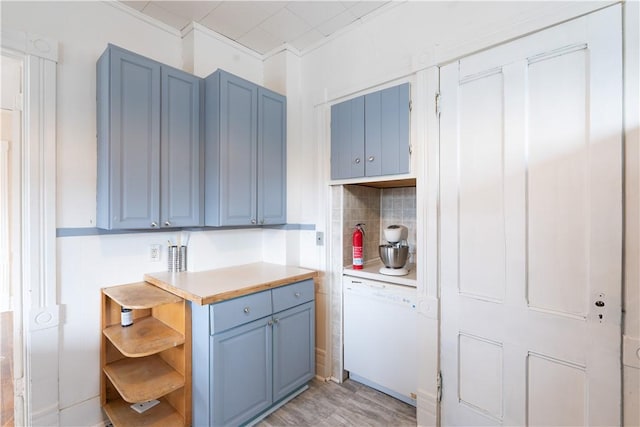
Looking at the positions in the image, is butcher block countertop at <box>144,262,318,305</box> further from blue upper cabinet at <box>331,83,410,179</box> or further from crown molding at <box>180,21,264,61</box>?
crown molding at <box>180,21,264,61</box>

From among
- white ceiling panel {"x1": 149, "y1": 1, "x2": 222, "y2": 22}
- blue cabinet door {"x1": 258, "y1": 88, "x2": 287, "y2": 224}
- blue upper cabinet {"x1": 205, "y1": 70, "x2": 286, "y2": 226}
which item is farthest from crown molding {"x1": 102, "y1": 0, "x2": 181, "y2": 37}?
blue cabinet door {"x1": 258, "y1": 88, "x2": 287, "y2": 224}

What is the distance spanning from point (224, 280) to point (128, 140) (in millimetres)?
1045

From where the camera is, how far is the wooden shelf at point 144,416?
170cm

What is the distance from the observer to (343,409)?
6.51 ft

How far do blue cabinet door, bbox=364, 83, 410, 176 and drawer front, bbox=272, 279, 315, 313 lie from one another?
3.11 feet

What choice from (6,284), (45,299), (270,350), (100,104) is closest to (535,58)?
(270,350)

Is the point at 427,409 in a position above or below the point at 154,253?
below

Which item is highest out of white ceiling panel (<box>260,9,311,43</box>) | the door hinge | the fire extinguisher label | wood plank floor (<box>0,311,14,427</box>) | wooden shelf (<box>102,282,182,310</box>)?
white ceiling panel (<box>260,9,311,43</box>)

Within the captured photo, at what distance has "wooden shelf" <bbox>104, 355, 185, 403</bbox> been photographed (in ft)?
5.17

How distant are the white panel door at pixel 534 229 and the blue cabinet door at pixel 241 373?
3.63 ft

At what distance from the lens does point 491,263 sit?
158 cm

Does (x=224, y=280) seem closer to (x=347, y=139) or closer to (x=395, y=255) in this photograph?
(x=395, y=255)

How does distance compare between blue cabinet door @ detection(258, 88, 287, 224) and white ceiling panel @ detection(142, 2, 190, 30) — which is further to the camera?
blue cabinet door @ detection(258, 88, 287, 224)

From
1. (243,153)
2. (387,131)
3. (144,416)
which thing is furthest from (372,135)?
(144,416)
